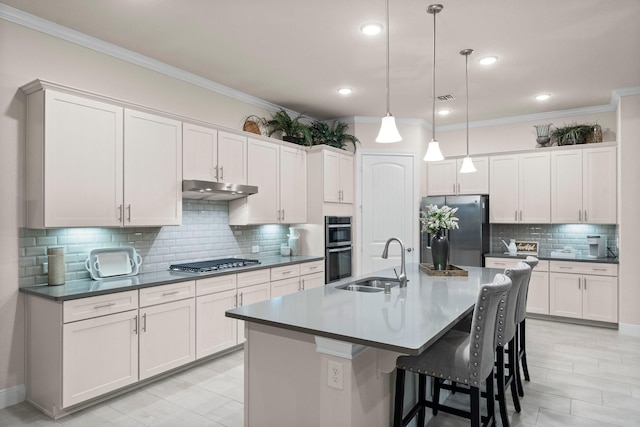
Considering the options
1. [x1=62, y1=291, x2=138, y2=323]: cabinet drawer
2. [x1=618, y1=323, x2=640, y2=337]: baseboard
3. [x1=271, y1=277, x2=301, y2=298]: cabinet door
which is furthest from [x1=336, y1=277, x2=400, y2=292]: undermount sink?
[x1=618, y1=323, x2=640, y2=337]: baseboard

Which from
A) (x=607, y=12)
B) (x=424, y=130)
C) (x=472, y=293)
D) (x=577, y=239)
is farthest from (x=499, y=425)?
(x=424, y=130)

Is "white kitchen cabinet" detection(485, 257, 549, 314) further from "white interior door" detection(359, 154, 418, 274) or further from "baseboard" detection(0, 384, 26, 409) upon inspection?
"baseboard" detection(0, 384, 26, 409)

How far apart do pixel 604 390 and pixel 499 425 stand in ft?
3.98

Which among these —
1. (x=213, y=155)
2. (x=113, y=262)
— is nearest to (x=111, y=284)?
(x=113, y=262)

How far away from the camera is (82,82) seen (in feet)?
11.0

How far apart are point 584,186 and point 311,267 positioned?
3669 mm

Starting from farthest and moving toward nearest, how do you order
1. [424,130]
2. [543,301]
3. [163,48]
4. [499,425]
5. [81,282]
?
[424,130]
[543,301]
[163,48]
[81,282]
[499,425]

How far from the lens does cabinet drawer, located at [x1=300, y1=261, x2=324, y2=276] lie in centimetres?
490

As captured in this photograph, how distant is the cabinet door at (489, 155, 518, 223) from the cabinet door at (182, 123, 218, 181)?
3967 millimetres

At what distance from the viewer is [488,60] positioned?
3832mm

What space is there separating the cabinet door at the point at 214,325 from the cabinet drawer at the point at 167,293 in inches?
5.7

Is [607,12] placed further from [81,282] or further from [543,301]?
[81,282]

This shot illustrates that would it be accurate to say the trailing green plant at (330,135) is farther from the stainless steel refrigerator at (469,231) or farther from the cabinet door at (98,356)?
the cabinet door at (98,356)

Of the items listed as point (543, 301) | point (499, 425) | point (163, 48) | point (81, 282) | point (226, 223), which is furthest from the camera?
point (543, 301)
